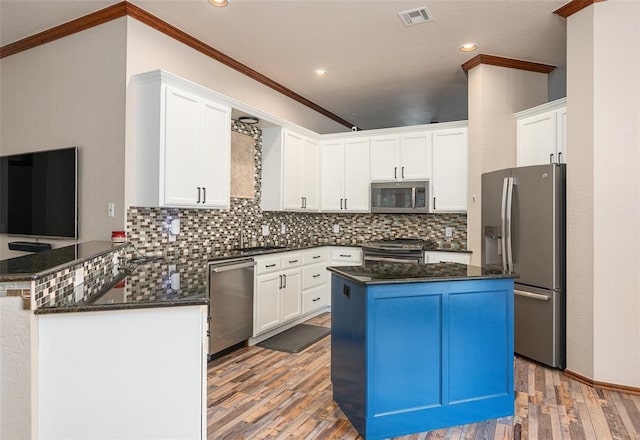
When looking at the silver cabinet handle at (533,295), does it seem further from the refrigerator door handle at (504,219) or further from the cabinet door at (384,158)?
the cabinet door at (384,158)

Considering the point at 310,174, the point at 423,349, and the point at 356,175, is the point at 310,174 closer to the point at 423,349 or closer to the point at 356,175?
the point at 356,175

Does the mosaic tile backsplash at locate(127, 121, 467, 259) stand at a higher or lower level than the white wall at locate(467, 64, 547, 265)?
lower

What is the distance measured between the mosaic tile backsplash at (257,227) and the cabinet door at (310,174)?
1.22 feet

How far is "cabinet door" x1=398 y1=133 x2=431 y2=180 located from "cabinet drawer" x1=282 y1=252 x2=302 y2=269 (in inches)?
70.4

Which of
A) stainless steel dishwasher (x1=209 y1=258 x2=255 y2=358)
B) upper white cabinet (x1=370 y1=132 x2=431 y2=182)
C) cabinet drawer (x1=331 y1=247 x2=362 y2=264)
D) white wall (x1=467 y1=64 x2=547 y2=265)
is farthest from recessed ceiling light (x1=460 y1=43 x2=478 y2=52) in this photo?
stainless steel dishwasher (x1=209 y1=258 x2=255 y2=358)

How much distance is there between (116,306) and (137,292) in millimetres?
269

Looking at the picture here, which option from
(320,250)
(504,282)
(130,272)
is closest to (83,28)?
(130,272)

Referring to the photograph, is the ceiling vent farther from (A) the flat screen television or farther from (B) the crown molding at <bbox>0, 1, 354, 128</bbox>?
(A) the flat screen television

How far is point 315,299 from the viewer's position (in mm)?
5039

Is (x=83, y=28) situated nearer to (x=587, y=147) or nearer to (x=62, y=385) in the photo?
(x=62, y=385)

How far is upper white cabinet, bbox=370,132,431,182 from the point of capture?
514 cm

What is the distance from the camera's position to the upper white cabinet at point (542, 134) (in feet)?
12.4

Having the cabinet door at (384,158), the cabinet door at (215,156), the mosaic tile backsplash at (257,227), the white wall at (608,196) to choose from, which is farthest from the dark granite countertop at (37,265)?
the cabinet door at (384,158)

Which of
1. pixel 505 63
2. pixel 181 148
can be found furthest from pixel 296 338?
pixel 505 63
